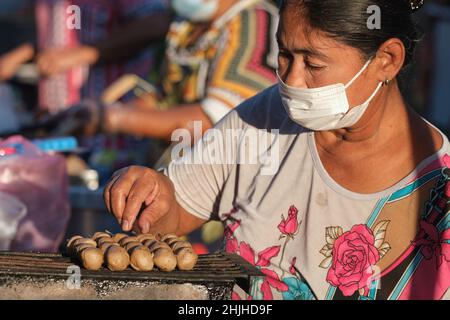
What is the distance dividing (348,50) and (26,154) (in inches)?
69.5

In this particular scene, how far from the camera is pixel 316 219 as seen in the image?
2.69m

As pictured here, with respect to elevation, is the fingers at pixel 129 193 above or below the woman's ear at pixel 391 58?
below

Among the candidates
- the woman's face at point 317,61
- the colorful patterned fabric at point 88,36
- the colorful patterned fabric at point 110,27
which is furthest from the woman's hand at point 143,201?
the colorful patterned fabric at point 110,27

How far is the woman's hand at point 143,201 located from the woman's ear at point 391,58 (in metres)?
0.75

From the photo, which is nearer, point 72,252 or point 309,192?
point 72,252

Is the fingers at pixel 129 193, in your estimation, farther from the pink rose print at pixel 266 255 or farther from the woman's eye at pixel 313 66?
the woman's eye at pixel 313 66

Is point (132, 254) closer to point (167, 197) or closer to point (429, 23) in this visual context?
point (167, 197)

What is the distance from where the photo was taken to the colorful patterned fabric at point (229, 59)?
13.3ft

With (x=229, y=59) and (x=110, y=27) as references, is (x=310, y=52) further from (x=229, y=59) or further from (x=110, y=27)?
(x=110, y=27)

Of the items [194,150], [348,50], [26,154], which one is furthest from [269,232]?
[26,154]

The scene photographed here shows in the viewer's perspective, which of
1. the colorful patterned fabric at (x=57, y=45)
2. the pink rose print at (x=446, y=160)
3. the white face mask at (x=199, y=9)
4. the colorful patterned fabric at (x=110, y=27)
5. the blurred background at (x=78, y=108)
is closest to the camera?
the pink rose print at (x=446, y=160)

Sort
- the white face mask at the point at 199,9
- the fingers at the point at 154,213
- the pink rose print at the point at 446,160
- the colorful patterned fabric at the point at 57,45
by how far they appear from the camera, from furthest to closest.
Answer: the colorful patterned fabric at the point at 57,45 → the white face mask at the point at 199,9 → the fingers at the point at 154,213 → the pink rose print at the point at 446,160

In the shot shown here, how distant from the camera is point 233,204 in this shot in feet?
9.52

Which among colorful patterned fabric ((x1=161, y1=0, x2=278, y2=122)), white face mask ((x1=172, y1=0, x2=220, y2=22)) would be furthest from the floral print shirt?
white face mask ((x1=172, y1=0, x2=220, y2=22))
